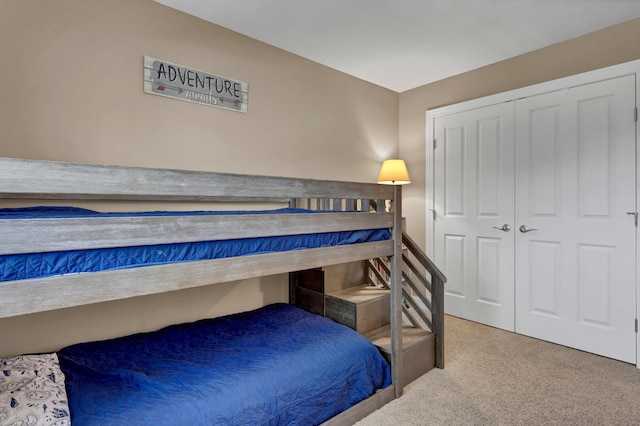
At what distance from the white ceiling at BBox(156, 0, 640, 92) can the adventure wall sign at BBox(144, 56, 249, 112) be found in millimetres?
377

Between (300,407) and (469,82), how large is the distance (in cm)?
309

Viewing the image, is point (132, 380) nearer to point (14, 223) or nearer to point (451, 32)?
point (14, 223)

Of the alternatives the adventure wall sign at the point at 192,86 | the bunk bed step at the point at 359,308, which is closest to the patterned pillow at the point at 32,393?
the bunk bed step at the point at 359,308

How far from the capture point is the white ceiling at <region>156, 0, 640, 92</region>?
7.36 ft

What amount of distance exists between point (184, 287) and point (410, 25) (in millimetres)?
2287

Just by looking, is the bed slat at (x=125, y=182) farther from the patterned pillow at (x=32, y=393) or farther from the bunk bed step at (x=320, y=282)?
the bunk bed step at (x=320, y=282)

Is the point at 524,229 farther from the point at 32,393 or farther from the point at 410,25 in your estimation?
the point at 32,393

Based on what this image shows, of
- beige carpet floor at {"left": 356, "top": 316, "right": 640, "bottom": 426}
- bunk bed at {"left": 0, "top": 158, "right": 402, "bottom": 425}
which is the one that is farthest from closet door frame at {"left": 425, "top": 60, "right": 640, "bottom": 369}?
bunk bed at {"left": 0, "top": 158, "right": 402, "bottom": 425}

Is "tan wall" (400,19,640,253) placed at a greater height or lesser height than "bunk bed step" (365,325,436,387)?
greater

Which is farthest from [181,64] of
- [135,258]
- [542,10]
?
[542,10]

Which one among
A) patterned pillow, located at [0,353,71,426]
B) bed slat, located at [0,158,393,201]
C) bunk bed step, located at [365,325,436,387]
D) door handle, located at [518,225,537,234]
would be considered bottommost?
bunk bed step, located at [365,325,436,387]

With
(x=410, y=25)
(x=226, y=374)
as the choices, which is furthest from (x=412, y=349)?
(x=410, y=25)

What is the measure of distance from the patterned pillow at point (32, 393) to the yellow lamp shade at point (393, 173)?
2829 millimetres

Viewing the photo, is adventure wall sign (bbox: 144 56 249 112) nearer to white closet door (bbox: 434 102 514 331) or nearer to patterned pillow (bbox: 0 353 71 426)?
patterned pillow (bbox: 0 353 71 426)
